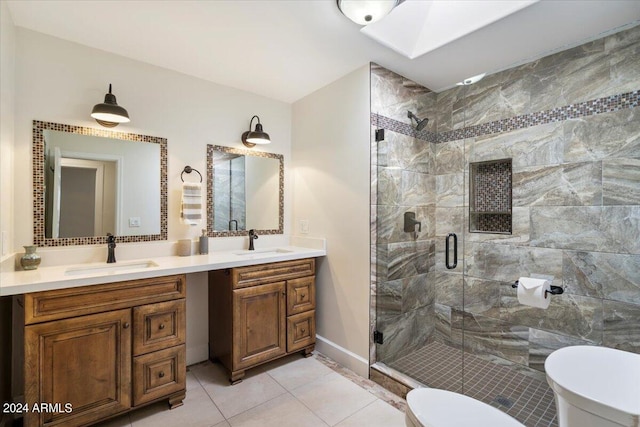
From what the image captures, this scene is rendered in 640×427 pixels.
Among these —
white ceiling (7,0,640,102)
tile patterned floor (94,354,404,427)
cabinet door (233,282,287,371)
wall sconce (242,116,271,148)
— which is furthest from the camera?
wall sconce (242,116,271,148)

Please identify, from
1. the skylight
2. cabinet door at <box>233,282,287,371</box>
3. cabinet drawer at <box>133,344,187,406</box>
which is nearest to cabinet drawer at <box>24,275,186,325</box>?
cabinet drawer at <box>133,344,187,406</box>

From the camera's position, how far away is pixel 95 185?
218cm

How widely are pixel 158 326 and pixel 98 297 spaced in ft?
1.33

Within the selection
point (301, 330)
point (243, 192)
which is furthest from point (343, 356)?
point (243, 192)

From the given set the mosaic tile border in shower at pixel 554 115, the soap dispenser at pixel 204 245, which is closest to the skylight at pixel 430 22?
the mosaic tile border in shower at pixel 554 115

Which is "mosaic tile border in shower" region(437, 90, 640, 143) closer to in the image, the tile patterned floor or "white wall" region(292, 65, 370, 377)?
"white wall" region(292, 65, 370, 377)

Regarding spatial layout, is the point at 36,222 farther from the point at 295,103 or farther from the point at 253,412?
the point at 295,103

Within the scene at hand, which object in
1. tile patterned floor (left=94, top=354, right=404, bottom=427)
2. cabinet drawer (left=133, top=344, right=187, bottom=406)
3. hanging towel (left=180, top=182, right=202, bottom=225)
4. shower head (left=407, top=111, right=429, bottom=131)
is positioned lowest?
tile patterned floor (left=94, top=354, right=404, bottom=427)

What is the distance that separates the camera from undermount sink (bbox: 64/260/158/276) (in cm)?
192

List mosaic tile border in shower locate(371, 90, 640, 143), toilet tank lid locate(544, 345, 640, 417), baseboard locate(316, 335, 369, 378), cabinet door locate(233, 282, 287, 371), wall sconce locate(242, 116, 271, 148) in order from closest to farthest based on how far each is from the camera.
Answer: toilet tank lid locate(544, 345, 640, 417), mosaic tile border in shower locate(371, 90, 640, 143), cabinet door locate(233, 282, 287, 371), baseboard locate(316, 335, 369, 378), wall sconce locate(242, 116, 271, 148)

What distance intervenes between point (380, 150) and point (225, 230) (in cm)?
160

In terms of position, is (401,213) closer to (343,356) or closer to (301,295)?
(301,295)

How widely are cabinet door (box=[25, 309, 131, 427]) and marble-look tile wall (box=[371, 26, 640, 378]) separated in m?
1.77

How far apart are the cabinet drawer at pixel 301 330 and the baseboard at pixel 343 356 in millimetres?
128
